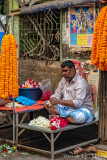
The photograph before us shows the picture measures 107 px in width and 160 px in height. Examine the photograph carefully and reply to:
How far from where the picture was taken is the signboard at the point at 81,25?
7109 millimetres

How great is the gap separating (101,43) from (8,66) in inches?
67.1

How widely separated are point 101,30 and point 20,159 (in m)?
2.63

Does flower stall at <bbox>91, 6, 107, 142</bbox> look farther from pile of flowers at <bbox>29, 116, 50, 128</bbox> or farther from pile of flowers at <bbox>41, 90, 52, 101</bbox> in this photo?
pile of flowers at <bbox>41, 90, 52, 101</bbox>

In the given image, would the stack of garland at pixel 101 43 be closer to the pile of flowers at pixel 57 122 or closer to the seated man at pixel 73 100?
the seated man at pixel 73 100

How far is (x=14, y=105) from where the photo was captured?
22.0ft

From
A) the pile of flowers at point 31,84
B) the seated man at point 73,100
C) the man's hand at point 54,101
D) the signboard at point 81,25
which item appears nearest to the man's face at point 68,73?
the seated man at point 73,100

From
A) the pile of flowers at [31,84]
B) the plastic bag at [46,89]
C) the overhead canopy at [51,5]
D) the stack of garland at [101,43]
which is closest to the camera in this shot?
the stack of garland at [101,43]

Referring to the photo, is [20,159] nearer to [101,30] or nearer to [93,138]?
[93,138]

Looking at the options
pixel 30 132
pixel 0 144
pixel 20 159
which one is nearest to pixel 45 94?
pixel 30 132

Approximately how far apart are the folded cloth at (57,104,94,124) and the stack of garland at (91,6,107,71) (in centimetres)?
93

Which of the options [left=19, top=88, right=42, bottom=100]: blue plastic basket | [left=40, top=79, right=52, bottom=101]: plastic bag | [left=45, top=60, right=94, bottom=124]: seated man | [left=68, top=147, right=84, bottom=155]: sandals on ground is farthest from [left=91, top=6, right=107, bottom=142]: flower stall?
[left=19, top=88, right=42, bottom=100]: blue plastic basket

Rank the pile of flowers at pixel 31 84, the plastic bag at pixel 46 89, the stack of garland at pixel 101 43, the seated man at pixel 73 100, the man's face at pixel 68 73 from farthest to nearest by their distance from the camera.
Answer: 1. the pile of flowers at pixel 31 84
2. the plastic bag at pixel 46 89
3. the man's face at pixel 68 73
4. the seated man at pixel 73 100
5. the stack of garland at pixel 101 43

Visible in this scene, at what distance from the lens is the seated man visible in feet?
21.7

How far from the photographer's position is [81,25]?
23.8 ft
